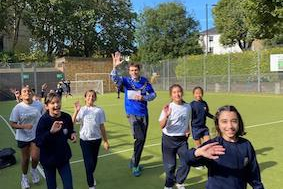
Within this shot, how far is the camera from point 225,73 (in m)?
35.5

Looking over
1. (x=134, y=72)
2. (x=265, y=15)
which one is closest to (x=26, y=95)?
(x=134, y=72)

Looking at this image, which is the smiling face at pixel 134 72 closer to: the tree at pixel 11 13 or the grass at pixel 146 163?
the grass at pixel 146 163

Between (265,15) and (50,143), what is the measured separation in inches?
889

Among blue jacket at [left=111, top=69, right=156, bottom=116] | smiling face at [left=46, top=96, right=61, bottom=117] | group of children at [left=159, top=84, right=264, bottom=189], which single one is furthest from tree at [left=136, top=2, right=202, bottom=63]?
group of children at [left=159, top=84, right=264, bottom=189]

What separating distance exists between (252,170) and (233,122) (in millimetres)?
464

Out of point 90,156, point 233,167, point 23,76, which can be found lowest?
point 90,156

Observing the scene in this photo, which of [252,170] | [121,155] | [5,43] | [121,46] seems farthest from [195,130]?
[5,43]

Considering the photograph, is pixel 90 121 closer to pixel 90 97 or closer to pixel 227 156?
pixel 90 97

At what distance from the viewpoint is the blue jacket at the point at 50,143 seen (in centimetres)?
554

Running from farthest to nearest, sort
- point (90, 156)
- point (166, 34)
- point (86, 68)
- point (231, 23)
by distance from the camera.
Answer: point (231, 23)
point (166, 34)
point (86, 68)
point (90, 156)

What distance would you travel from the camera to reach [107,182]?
7586 mm

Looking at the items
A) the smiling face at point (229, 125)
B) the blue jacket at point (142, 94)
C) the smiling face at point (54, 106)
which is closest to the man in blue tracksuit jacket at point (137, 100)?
the blue jacket at point (142, 94)

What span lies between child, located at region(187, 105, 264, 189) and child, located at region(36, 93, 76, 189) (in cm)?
252

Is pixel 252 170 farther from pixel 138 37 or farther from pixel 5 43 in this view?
pixel 5 43
